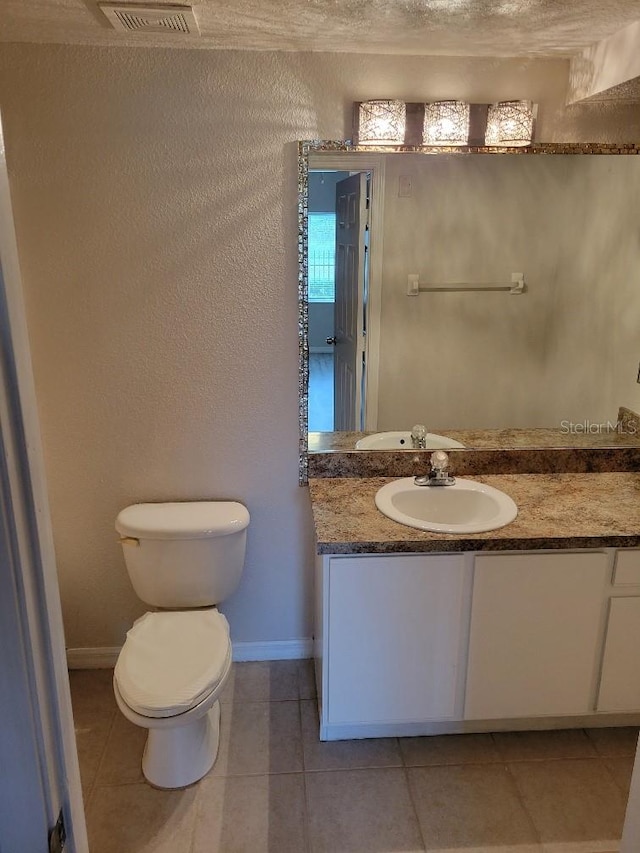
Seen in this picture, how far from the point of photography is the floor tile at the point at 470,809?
198 cm

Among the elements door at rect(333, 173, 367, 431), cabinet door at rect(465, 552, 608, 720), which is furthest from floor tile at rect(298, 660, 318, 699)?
door at rect(333, 173, 367, 431)

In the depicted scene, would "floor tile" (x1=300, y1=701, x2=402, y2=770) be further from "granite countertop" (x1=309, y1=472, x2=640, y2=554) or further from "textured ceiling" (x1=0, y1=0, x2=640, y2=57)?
"textured ceiling" (x1=0, y1=0, x2=640, y2=57)

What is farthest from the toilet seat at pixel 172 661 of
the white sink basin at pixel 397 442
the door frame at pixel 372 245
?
the door frame at pixel 372 245

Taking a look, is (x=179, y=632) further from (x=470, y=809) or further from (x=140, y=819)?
(x=470, y=809)

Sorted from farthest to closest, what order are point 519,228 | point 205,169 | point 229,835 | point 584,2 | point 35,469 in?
1. point 519,228
2. point 205,169
3. point 229,835
4. point 584,2
5. point 35,469

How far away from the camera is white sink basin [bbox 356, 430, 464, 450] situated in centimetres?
251

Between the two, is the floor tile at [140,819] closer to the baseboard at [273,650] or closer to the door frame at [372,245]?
the baseboard at [273,650]

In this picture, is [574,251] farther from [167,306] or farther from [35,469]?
[35,469]

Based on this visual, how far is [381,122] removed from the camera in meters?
2.22

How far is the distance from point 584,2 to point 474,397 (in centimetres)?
125

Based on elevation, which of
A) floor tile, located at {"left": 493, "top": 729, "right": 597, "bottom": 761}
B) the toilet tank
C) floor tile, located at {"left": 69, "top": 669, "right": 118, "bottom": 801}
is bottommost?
floor tile, located at {"left": 493, "top": 729, "right": 597, "bottom": 761}

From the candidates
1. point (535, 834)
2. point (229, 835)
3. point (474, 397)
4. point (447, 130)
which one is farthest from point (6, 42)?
point (535, 834)

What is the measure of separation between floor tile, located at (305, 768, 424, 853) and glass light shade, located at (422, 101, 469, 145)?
6.77ft

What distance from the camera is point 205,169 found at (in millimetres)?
2225
